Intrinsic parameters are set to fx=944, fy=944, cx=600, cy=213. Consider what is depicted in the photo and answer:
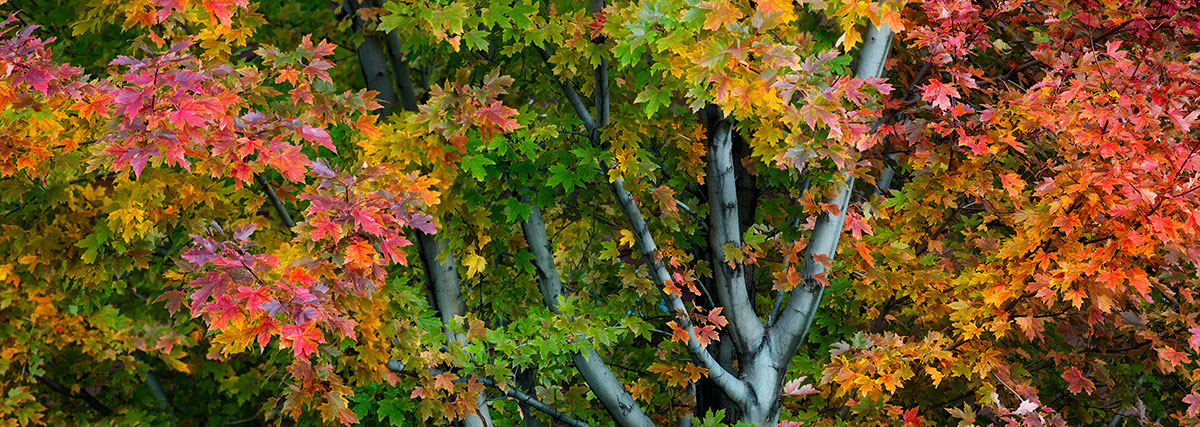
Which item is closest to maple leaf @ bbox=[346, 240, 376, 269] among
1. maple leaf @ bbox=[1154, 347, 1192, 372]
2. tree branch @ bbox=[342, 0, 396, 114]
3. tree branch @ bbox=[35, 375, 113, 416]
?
tree branch @ bbox=[342, 0, 396, 114]

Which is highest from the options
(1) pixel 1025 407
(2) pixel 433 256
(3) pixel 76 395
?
(2) pixel 433 256

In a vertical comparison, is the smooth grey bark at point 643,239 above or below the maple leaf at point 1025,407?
above

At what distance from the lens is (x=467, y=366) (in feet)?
14.4

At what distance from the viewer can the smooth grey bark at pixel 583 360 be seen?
4996mm

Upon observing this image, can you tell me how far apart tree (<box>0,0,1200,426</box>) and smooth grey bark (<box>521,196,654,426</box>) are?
24 millimetres

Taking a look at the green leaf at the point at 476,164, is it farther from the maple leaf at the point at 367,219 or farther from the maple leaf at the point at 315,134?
the maple leaf at the point at 367,219

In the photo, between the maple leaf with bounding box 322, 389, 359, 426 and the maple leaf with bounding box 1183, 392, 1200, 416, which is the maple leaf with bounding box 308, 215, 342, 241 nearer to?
the maple leaf with bounding box 322, 389, 359, 426

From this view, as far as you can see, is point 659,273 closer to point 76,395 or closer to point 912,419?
point 912,419

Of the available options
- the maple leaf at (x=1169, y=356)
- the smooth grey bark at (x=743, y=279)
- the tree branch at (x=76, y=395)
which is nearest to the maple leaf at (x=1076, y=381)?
the maple leaf at (x=1169, y=356)

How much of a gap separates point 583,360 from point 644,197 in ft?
3.04

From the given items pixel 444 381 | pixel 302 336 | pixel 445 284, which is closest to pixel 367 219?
pixel 302 336

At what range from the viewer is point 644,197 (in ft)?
15.9

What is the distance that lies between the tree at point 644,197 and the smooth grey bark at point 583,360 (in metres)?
0.02

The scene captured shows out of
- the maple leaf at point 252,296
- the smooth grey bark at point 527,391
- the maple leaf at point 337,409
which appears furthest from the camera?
the smooth grey bark at point 527,391
